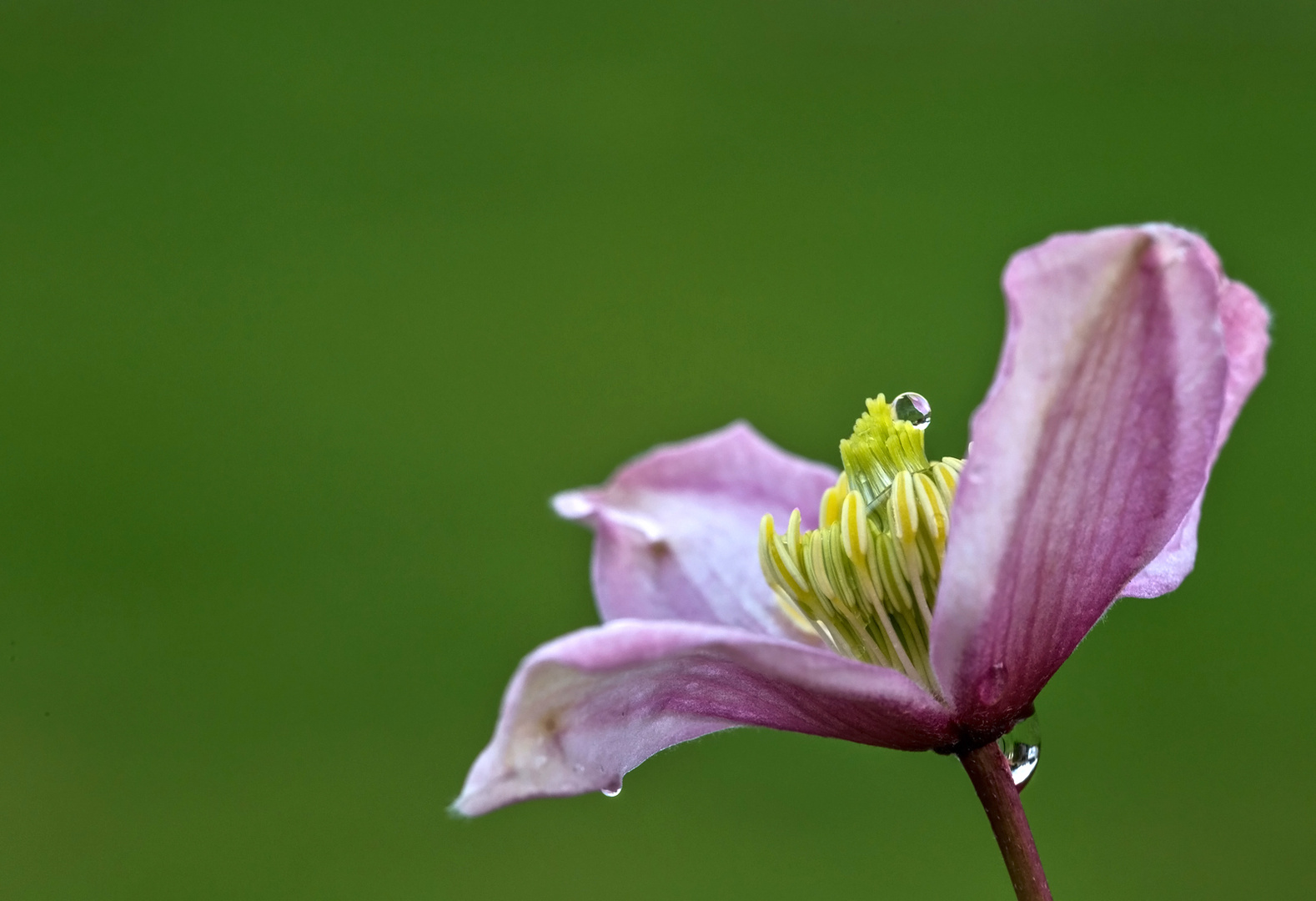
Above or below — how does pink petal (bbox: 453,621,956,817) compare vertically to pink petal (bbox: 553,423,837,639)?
below

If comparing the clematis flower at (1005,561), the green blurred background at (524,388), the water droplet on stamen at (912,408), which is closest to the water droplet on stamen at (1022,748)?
the clematis flower at (1005,561)

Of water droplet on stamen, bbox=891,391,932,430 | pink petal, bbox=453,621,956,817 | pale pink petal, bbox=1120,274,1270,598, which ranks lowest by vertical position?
pink petal, bbox=453,621,956,817

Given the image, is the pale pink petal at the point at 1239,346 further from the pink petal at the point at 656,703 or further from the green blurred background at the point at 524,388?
the green blurred background at the point at 524,388

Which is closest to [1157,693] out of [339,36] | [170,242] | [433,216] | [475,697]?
[475,697]

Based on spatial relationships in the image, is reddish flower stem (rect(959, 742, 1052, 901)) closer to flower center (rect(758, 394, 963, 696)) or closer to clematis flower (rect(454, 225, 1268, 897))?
clematis flower (rect(454, 225, 1268, 897))

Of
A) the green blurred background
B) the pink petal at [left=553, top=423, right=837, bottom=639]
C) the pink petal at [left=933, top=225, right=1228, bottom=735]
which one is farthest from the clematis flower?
the green blurred background

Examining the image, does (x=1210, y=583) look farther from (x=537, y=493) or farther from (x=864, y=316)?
(x=537, y=493)
